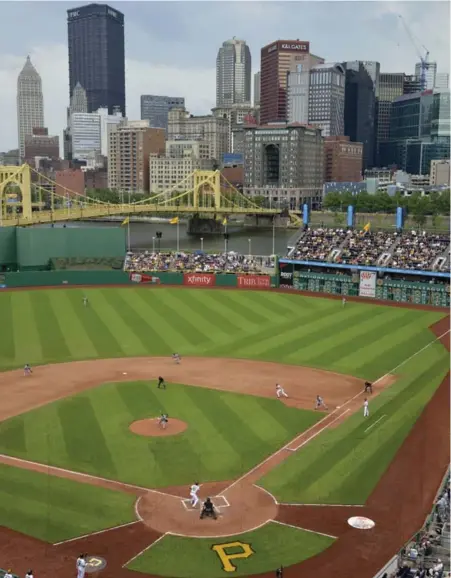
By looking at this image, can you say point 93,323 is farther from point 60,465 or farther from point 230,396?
point 60,465

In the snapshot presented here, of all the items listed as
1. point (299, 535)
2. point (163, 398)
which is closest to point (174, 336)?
point (163, 398)

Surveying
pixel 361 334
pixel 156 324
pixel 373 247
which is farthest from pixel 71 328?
pixel 373 247

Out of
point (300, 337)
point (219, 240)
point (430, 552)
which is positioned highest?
point (219, 240)

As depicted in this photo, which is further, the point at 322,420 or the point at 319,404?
the point at 319,404

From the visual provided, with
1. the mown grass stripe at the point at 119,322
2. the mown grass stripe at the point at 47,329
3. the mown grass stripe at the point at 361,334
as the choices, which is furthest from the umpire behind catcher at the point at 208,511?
the mown grass stripe at the point at 47,329

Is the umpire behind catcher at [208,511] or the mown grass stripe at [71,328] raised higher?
the mown grass stripe at [71,328]

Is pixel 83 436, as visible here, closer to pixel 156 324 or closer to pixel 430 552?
pixel 430 552

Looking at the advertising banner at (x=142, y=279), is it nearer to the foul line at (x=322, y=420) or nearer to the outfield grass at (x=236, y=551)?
the foul line at (x=322, y=420)
